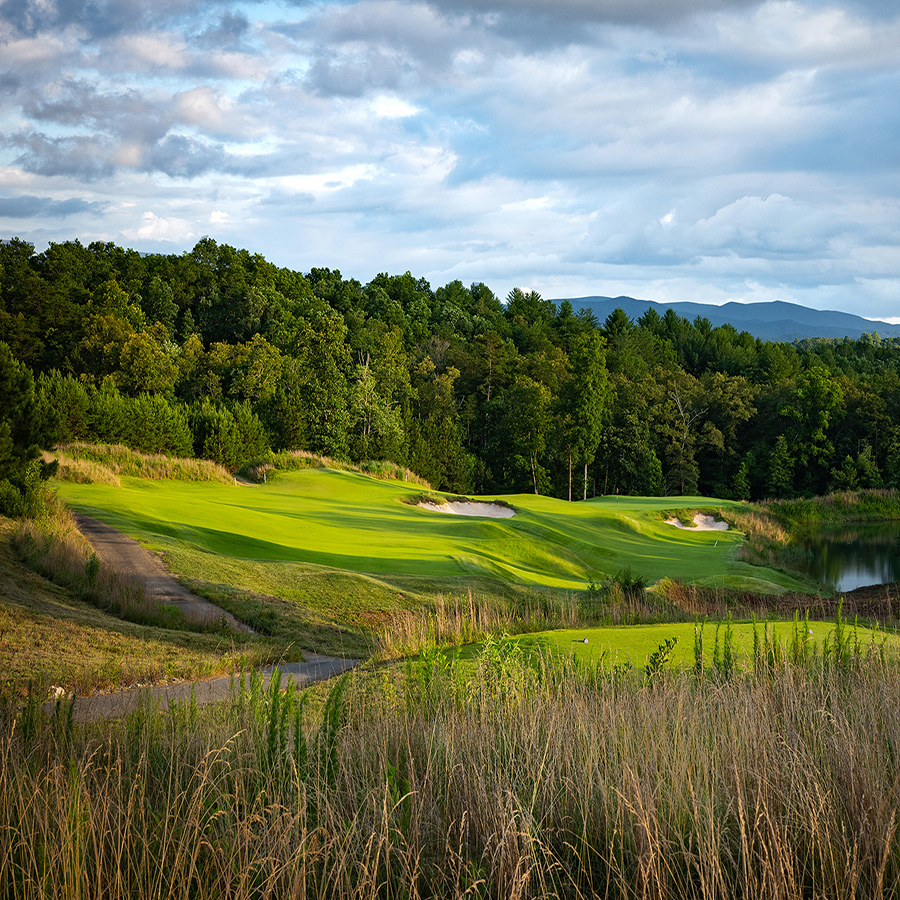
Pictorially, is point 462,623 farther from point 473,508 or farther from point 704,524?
point 704,524

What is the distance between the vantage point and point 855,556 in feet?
119

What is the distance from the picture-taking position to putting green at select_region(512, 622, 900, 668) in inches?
309

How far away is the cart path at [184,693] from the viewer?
17.7ft

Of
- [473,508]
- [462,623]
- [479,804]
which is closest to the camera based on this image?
[479,804]

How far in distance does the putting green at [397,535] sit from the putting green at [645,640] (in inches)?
271

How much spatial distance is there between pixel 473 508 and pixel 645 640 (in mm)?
23549

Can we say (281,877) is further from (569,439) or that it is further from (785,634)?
(569,439)

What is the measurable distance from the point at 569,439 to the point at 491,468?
1005cm

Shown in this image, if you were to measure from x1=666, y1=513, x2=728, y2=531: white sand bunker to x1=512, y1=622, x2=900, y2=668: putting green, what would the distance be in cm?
2631

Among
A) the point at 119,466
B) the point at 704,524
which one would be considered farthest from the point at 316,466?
the point at 704,524

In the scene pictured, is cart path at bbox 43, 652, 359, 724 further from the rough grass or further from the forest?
the forest

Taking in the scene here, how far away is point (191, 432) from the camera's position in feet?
128

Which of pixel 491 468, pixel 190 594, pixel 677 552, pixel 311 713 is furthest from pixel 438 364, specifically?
pixel 311 713

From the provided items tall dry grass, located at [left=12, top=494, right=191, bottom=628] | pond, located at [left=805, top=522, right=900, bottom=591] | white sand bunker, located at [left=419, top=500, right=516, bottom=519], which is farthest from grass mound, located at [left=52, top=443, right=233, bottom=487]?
pond, located at [left=805, top=522, right=900, bottom=591]
